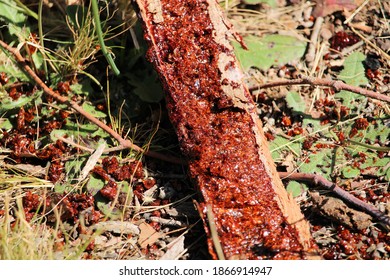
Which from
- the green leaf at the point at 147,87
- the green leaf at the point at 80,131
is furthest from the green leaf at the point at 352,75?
the green leaf at the point at 80,131

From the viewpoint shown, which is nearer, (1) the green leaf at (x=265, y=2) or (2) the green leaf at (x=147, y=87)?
(2) the green leaf at (x=147, y=87)

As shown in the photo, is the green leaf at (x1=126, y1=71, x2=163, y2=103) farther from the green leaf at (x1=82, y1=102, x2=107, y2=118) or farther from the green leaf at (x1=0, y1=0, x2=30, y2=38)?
the green leaf at (x1=0, y1=0, x2=30, y2=38)

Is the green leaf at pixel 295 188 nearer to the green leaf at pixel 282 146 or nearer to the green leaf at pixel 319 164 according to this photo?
the green leaf at pixel 319 164

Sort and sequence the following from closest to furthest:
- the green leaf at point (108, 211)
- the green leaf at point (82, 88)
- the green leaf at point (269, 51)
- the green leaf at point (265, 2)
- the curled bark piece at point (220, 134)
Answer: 1. the curled bark piece at point (220, 134)
2. the green leaf at point (108, 211)
3. the green leaf at point (82, 88)
4. the green leaf at point (269, 51)
5. the green leaf at point (265, 2)

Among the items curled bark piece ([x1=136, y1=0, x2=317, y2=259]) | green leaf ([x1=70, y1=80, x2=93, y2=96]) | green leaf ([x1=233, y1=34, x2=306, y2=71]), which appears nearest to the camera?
curled bark piece ([x1=136, y1=0, x2=317, y2=259])

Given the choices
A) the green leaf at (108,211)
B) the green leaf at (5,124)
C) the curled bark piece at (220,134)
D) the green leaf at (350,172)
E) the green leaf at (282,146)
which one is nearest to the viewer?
the curled bark piece at (220,134)

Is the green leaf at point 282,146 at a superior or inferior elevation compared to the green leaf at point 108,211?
superior

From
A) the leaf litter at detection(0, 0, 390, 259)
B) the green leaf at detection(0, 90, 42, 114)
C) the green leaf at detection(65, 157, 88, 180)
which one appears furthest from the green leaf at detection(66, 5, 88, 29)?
the green leaf at detection(65, 157, 88, 180)
